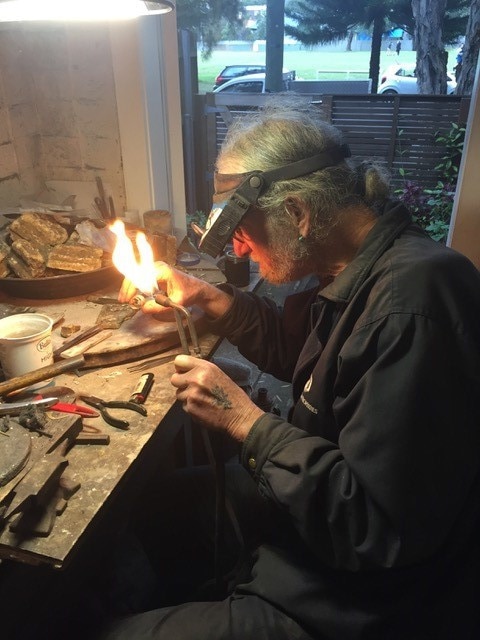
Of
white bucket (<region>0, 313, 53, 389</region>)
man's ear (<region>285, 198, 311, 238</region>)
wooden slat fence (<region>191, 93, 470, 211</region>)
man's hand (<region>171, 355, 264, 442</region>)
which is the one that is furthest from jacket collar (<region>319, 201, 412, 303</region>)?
wooden slat fence (<region>191, 93, 470, 211</region>)

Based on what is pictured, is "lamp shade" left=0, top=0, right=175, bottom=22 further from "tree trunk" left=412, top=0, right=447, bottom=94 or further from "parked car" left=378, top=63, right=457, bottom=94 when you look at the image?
"parked car" left=378, top=63, right=457, bottom=94

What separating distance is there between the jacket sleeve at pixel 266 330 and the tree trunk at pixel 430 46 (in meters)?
4.75

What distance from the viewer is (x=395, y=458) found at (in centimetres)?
99

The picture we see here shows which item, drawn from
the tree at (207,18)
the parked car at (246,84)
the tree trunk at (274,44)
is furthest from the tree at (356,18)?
the parked car at (246,84)

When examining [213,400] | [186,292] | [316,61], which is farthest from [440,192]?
[213,400]

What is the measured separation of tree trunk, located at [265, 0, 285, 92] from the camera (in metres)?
4.89

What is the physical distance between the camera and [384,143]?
4602 millimetres

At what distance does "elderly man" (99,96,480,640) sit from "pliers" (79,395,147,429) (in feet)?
0.42

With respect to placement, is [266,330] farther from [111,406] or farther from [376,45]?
[376,45]

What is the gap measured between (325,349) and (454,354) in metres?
0.32

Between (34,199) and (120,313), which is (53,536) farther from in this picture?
(34,199)

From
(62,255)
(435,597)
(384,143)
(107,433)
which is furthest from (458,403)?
(384,143)

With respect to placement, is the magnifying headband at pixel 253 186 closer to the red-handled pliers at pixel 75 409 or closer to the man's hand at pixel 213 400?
the man's hand at pixel 213 400

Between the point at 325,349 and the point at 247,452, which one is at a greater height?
the point at 325,349
